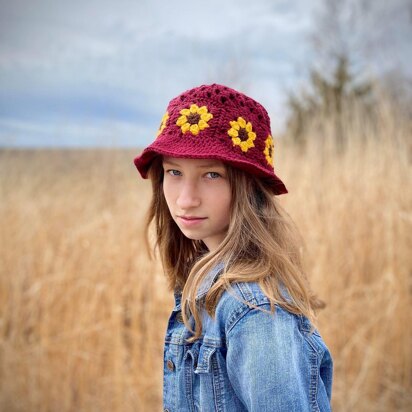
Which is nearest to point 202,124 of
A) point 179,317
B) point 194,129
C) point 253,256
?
point 194,129

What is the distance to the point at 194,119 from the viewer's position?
971 mm

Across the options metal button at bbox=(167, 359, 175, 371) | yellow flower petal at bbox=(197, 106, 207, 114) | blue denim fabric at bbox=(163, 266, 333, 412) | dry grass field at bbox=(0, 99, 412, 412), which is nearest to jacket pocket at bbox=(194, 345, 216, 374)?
blue denim fabric at bbox=(163, 266, 333, 412)

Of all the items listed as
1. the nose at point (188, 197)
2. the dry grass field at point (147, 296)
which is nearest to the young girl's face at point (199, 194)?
the nose at point (188, 197)

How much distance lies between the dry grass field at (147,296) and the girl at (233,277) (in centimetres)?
149

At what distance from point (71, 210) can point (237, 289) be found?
105 inches

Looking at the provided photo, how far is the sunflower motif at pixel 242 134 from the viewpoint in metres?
0.95

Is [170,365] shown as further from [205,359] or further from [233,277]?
[233,277]

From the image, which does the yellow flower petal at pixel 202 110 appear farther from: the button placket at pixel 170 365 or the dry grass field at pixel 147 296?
the dry grass field at pixel 147 296

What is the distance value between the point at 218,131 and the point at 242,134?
5 centimetres

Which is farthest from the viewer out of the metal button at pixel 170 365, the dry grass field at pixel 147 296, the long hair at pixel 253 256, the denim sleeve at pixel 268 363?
the dry grass field at pixel 147 296

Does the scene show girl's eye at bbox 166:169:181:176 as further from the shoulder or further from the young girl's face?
the shoulder

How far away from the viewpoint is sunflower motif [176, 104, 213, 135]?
3.14 ft

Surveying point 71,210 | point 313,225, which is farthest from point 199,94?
point 71,210

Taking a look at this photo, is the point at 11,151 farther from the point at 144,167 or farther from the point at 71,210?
the point at 144,167
